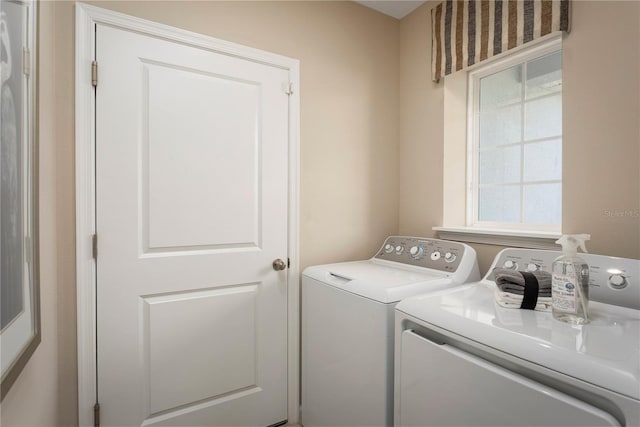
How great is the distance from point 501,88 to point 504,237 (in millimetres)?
898

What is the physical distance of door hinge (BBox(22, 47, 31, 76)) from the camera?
76cm

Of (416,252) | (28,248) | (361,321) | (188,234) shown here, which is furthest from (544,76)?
(28,248)

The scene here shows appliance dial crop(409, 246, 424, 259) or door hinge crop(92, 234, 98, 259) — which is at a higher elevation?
door hinge crop(92, 234, 98, 259)

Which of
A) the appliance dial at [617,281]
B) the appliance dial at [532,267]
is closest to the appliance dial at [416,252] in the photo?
the appliance dial at [532,267]

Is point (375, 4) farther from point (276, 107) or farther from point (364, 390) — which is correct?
point (364, 390)

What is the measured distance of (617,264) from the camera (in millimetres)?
1158

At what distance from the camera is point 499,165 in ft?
6.33

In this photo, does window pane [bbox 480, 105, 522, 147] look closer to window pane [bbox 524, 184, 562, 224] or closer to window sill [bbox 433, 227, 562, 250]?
window pane [bbox 524, 184, 562, 224]

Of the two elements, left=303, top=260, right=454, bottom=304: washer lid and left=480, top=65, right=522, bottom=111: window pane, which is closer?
left=303, top=260, right=454, bottom=304: washer lid

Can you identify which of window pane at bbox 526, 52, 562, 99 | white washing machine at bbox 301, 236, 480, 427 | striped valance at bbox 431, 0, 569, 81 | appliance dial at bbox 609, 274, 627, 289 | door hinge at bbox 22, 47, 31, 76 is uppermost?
striped valance at bbox 431, 0, 569, 81

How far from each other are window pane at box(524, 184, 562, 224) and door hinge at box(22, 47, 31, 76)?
2.07 m

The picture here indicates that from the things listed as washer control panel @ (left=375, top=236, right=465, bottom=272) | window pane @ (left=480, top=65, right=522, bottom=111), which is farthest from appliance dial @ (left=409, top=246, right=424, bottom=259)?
window pane @ (left=480, top=65, right=522, bottom=111)

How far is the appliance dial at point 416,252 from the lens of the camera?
1.78 metres

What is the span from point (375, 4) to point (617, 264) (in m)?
1.92
